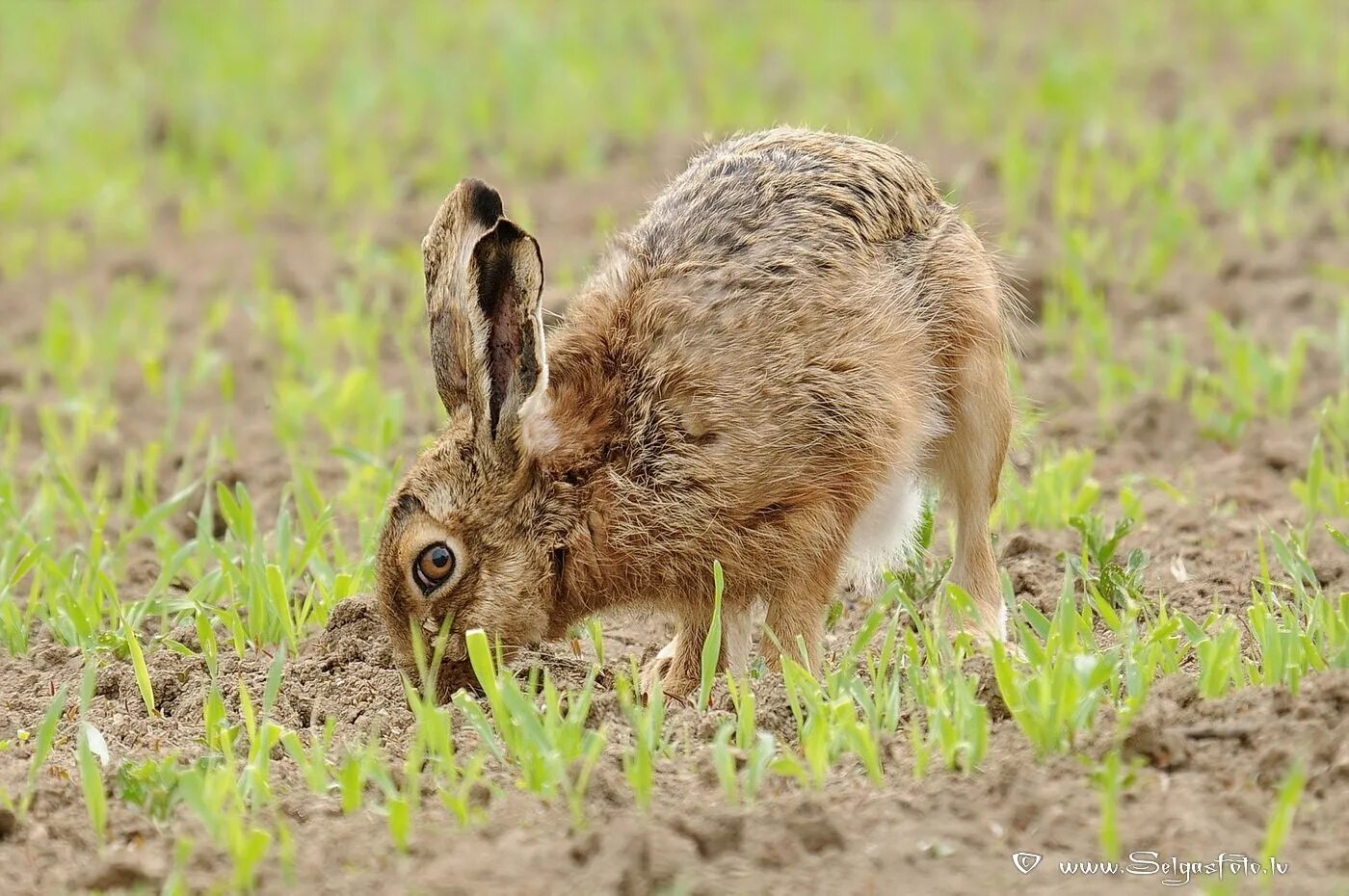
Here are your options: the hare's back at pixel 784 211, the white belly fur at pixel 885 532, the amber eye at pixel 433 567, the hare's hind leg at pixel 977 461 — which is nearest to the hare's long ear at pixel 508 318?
the amber eye at pixel 433 567

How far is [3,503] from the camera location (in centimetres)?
641

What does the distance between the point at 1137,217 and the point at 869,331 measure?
4.35m

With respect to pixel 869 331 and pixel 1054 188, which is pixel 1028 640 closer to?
pixel 869 331

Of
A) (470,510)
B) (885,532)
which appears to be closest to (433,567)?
(470,510)

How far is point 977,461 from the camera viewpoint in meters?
5.73

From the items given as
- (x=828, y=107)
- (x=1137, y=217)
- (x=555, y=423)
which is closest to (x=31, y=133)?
(x=828, y=107)

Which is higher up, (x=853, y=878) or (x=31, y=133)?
(x=31, y=133)

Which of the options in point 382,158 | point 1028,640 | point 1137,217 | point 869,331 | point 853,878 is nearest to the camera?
point 853,878

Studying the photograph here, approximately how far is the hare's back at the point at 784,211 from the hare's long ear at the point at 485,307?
0.61m

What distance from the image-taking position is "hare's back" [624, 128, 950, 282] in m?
5.38

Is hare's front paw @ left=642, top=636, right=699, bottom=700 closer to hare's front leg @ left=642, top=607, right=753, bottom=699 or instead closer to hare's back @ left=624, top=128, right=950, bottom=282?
hare's front leg @ left=642, top=607, right=753, bottom=699

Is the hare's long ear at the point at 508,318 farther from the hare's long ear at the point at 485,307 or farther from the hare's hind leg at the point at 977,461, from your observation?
the hare's hind leg at the point at 977,461

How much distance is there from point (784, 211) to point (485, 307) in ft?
3.43

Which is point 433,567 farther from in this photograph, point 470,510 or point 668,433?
point 668,433
